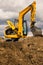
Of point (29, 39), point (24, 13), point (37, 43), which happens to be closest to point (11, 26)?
point (24, 13)

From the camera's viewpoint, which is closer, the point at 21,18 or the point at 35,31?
the point at 35,31

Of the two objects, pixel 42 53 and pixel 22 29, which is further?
pixel 22 29

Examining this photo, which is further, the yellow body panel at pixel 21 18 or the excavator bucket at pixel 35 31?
the yellow body panel at pixel 21 18

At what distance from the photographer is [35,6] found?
88.4 ft

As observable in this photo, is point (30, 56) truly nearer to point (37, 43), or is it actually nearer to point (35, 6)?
point (37, 43)

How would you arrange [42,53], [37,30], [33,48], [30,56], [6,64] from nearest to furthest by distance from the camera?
[6,64] < [30,56] < [42,53] < [33,48] < [37,30]

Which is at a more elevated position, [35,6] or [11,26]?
[35,6]

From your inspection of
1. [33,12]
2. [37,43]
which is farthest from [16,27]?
[37,43]

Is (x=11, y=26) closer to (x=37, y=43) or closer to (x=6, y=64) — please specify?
Result: (x=37, y=43)

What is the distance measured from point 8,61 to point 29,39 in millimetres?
9848

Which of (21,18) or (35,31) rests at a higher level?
(21,18)

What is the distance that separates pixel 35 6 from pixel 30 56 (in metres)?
12.0

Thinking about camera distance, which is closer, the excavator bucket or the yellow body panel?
the excavator bucket

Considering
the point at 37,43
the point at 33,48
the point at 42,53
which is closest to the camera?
the point at 42,53
